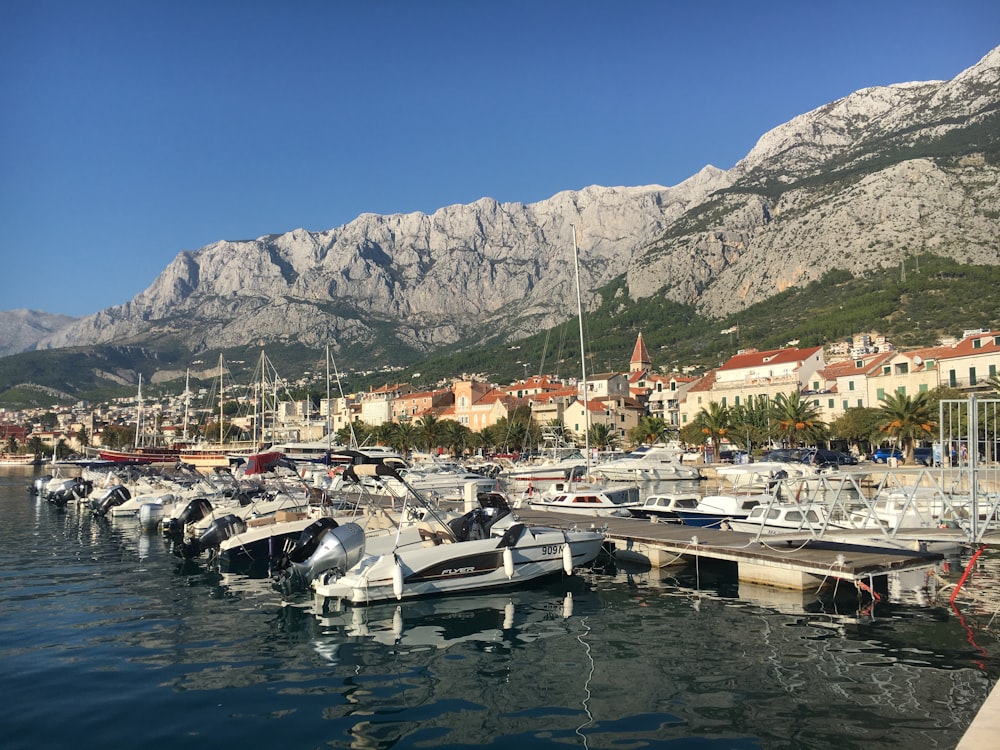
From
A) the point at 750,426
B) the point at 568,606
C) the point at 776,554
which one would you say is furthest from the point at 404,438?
the point at 776,554

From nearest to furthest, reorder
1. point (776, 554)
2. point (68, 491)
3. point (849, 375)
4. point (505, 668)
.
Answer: point (505, 668)
point (776, 554)
point (68, 491)
point (849, 375)

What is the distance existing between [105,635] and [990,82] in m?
212

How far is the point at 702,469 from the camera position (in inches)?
2857

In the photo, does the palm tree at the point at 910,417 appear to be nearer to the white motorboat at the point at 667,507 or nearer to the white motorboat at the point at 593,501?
the white motorboat at the point at 593,501

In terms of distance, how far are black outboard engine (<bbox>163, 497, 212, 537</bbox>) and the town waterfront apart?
426 inches

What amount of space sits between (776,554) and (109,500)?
44.4m

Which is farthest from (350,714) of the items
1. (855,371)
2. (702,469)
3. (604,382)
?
(604,382)

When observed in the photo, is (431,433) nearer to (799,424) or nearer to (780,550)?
(799,424)

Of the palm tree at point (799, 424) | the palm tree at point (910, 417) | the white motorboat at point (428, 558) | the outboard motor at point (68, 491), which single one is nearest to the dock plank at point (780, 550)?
the white motorboat at point (428, 558)

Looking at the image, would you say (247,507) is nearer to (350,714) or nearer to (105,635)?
(105,635)

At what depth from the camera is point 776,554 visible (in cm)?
2289

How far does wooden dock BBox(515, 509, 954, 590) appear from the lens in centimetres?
2102

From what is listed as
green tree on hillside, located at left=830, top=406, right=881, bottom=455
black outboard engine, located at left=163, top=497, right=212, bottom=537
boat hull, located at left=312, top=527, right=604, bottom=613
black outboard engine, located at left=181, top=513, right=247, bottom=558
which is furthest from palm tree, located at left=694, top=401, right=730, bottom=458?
black outboard engine, located at left=181, top=513, right=247, bottom=558

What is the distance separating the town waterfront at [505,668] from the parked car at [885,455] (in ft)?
159
